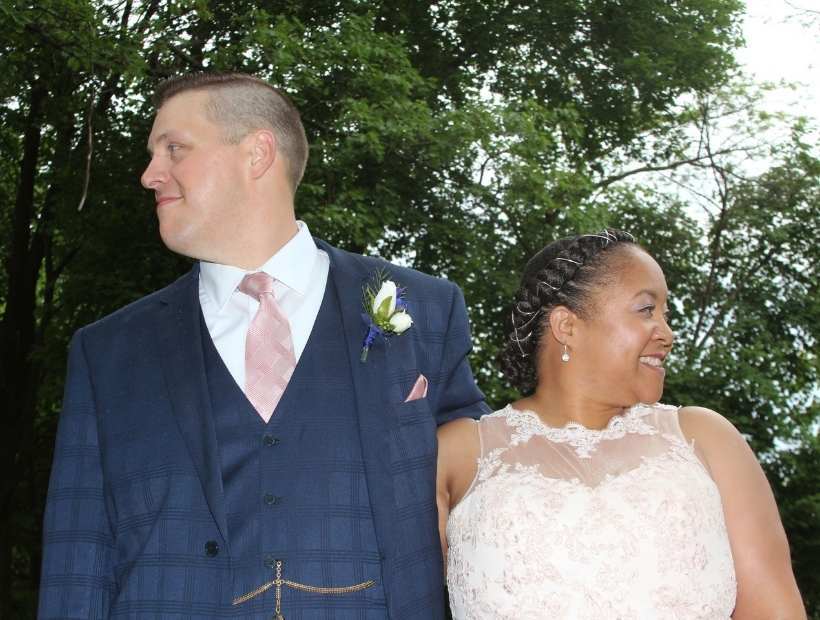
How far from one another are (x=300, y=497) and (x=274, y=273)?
674mm

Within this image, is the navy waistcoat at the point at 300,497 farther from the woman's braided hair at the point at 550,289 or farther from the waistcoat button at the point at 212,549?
the woman's braided hair at the point at 550,289

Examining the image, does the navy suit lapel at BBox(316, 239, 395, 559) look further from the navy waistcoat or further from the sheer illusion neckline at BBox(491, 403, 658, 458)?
the sheer illusion neckline at BBox(491, 403, 658, 458)

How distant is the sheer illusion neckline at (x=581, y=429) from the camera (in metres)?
3.10

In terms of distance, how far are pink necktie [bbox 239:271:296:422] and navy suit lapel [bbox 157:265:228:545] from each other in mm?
131

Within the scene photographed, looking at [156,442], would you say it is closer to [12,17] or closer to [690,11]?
[12,17]

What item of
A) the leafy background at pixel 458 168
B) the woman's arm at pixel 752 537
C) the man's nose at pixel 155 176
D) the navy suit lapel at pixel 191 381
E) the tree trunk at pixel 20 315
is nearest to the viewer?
the navy suit lapel at pixel 191 381

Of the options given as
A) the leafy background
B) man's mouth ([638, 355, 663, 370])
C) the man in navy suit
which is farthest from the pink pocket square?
the leafy background

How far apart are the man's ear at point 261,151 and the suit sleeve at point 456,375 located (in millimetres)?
646

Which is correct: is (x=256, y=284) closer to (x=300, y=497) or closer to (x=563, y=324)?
(x=300, y=497)

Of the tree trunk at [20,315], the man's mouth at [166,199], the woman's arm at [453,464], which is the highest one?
the tree trunk at [20,315]

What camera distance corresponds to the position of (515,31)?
13.4 metres

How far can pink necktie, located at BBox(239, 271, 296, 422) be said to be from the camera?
112 inches

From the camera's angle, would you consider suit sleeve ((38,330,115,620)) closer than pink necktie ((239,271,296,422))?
Yes

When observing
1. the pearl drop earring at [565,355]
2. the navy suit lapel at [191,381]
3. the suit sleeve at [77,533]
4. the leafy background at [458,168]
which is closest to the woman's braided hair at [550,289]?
the pearl drop earring at [565,355]
